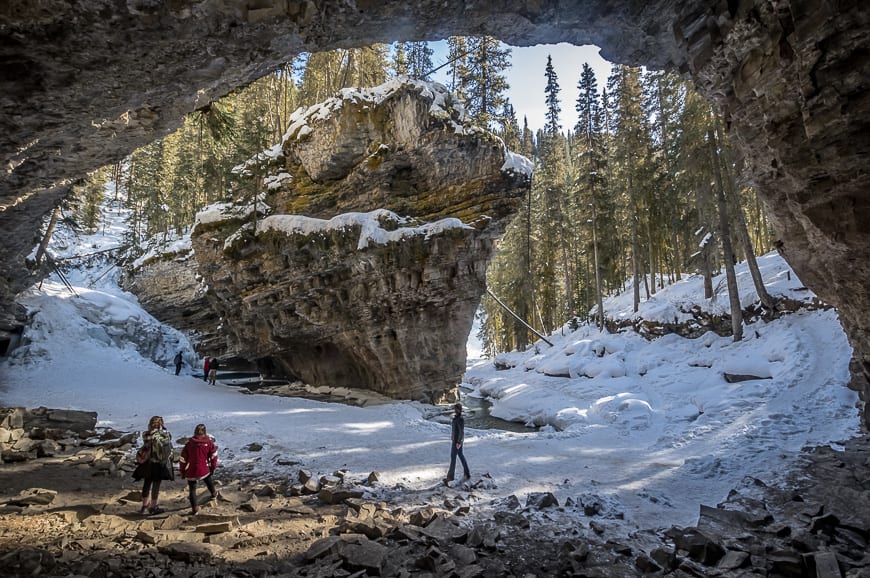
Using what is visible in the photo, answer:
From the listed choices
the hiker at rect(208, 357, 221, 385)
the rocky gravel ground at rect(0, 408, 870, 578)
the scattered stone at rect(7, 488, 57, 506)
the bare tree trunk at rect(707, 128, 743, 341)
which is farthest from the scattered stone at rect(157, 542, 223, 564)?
the bare tree trunk at rect(707, 128, 743, 341)

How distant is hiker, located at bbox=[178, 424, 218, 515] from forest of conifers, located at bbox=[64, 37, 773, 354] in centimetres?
1736

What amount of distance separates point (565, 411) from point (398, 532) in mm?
12019

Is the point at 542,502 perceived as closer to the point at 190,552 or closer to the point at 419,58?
the point at 190,552

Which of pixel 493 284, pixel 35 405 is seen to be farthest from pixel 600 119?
pixel 35 405

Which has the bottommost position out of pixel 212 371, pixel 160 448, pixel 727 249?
pixel 160 448

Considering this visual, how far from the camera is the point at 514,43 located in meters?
7.24

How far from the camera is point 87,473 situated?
8656 mm

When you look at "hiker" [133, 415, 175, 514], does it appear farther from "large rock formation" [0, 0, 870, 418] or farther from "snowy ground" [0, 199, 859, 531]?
"large rock formation" [0, 0, 870, 418]

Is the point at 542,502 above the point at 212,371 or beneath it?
beneath

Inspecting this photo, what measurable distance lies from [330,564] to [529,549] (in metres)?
2.85

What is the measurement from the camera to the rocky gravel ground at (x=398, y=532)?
508 cm

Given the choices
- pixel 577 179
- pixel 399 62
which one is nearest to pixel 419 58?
pixel 399 62

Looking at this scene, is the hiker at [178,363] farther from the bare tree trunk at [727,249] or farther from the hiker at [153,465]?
the bare tree trunk at [727,249]

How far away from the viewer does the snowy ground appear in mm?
9156
